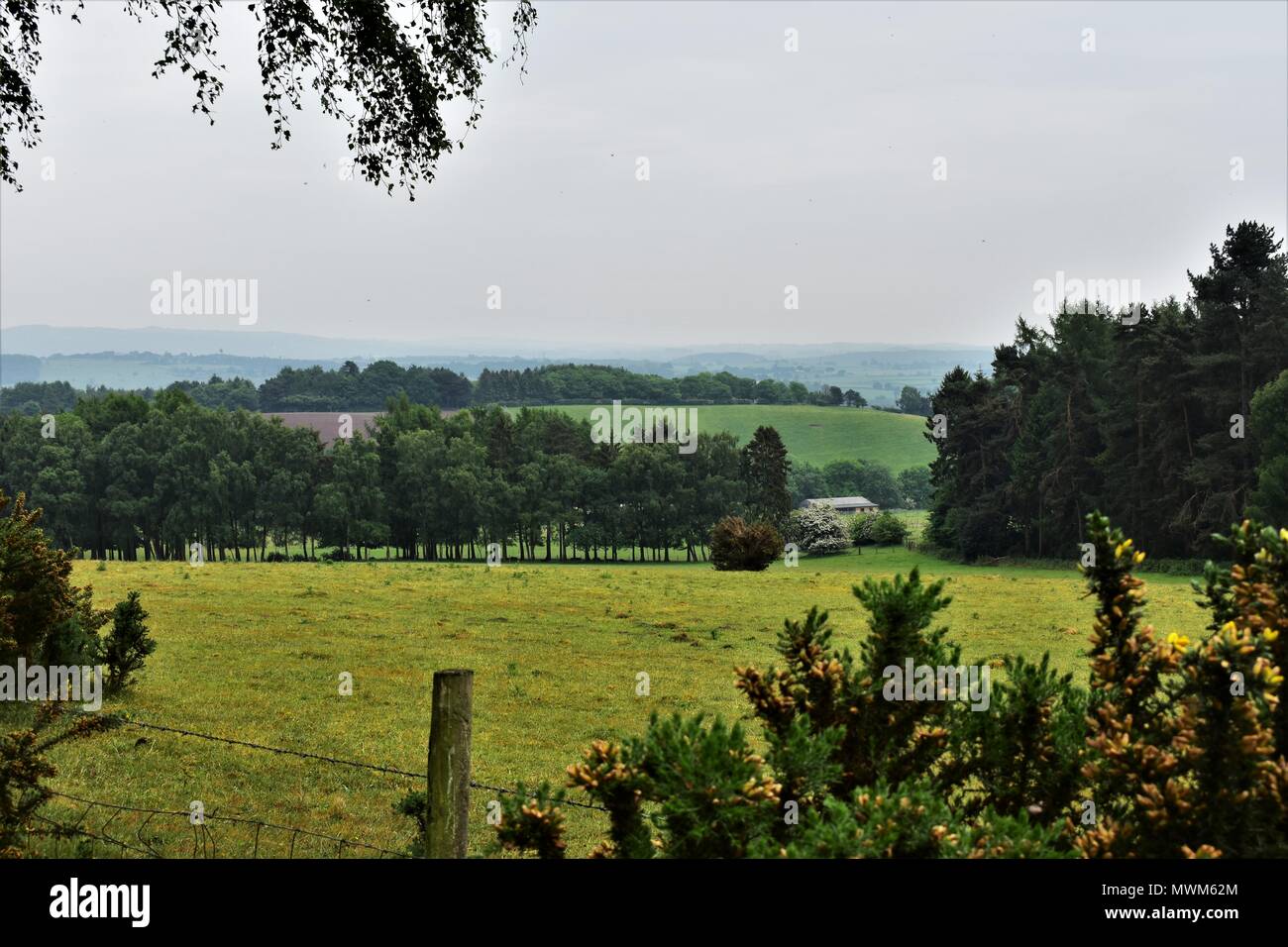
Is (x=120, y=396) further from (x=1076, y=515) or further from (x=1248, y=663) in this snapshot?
(x=1248, y=663)

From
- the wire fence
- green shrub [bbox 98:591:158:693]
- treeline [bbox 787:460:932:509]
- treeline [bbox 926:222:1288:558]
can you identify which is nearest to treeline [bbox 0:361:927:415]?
treeline [bbox 787:460:932:509]

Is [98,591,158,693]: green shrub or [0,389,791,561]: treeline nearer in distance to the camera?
[98,591,158,693]: green shrub

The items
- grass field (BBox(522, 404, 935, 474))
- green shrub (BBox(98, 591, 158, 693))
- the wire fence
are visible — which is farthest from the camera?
grass field (BBox(522, 404, 935, 474))

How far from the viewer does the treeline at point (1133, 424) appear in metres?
59.1

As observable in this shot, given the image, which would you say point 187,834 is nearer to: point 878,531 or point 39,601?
point 39,601

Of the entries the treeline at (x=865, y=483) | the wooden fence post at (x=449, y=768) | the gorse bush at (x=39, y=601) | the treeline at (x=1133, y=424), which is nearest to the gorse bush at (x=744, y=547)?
the treeline at (x=1133, y=424)

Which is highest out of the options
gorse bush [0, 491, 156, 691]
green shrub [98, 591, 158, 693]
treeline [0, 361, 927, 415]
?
treeline [0, 361, 927, 415]

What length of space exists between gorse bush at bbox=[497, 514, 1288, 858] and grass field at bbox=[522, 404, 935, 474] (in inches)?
5537

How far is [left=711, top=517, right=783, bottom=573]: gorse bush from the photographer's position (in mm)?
47188

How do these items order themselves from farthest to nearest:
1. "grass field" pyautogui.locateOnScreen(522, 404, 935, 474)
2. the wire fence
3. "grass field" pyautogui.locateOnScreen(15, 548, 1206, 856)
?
"grass field" pyautogui.locateOnScreen(522, 404, 935, 474), "grass field" pyautogui.locateOnScreen(15, 548, 1206, 856), the wire fence

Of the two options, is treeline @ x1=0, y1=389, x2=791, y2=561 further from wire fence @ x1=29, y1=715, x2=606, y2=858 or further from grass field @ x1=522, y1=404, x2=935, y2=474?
wire fence @ x1=29, y1=715, x2=606, y2=858

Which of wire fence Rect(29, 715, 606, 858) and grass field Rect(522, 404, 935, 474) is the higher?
grass field Rect(522, 404, 935, 474)
